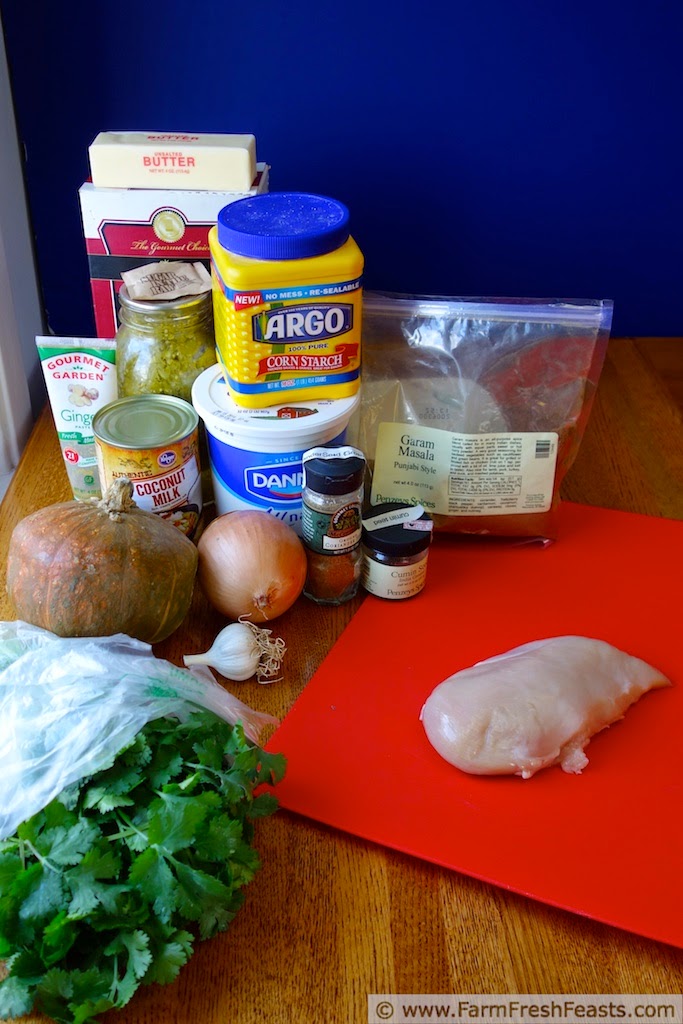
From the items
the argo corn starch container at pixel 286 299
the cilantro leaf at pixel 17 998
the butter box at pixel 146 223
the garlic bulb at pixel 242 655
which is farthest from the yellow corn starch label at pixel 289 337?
the cilantro leaf at pixel 17 998

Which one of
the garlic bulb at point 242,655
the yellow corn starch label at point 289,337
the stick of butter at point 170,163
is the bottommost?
the garlic bulb at point 242,655

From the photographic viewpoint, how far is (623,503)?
122 centimetres

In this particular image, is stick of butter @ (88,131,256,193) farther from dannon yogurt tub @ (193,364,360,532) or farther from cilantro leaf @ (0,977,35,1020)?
cilantro leaf @ (0,977,35,1020)

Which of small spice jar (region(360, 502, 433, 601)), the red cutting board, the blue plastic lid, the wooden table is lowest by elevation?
the wooden table

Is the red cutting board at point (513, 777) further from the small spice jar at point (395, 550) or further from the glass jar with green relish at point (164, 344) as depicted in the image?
the glass jar with green relish at point (164, 344)

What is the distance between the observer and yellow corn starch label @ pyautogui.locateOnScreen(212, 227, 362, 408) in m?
0.93

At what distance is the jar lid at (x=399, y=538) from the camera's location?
100 centimetres

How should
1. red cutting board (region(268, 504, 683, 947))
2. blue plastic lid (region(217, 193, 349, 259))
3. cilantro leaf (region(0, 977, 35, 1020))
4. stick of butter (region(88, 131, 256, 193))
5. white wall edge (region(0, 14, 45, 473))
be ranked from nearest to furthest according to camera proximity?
cilantro leaf (region(0, 977, 35, 1020)) < red cutting board (region(268, 504, 683, 947)) < blue plastic lid (region(217, 193, 349, 259)) < stick of butter (region(88, 131, 256, 193)) < white wall edge (region(0, 14, 45, 473))

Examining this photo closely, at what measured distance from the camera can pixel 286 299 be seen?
931 mm

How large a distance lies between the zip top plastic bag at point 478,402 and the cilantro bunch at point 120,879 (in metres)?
0.49

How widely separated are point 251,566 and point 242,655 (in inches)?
3.7

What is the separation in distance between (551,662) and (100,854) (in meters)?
0.45

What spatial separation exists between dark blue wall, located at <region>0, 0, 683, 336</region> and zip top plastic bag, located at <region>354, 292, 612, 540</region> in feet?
1.14

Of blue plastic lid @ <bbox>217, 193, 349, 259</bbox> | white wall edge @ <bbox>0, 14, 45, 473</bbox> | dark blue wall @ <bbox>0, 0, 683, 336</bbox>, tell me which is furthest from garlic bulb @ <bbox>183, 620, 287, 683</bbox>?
dark blue wall @ <bbox>0, 0, 683, 336</bbox>
